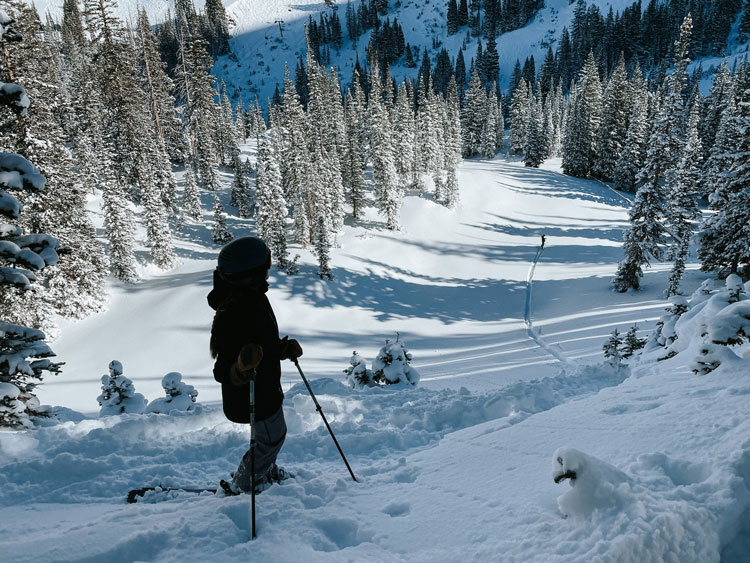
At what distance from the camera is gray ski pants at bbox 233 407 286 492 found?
3.90m

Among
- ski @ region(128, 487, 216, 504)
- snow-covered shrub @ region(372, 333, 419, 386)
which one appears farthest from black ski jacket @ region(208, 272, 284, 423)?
snow-covered shrub @ region(372, 333, 419, 386)

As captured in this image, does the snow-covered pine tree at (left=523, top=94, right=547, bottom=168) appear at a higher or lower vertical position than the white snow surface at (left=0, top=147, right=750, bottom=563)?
lower

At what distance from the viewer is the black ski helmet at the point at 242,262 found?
3504 millimetres

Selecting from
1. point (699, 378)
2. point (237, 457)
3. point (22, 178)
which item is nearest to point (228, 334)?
point (237, 457)

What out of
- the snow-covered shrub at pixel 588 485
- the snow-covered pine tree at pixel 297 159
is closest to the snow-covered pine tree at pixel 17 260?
the snow-covered shrub at pixel 588 485

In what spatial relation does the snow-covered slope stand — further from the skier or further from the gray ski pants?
the gray ski pants

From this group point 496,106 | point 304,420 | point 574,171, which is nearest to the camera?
point 304,420

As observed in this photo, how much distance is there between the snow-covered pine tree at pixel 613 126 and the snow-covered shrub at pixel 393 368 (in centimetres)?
6380

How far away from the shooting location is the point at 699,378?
5.23 meters

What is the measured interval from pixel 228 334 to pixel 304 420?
132 inches

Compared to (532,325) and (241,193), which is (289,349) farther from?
(241,193)

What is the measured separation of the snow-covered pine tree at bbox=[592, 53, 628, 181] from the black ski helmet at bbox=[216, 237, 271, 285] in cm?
6898

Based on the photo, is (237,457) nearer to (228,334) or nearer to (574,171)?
(228,334)

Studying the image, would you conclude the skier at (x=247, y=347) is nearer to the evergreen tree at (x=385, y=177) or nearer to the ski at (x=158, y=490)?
the ski at (x=158, y=490)
